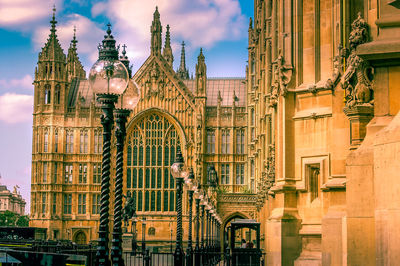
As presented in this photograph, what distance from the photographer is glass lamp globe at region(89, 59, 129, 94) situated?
1295 centimetres

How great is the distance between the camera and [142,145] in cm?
7075

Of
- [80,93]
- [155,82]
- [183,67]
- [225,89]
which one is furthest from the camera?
[183,67]

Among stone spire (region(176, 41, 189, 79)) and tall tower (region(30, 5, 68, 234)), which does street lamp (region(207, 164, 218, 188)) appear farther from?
stone spire (region(176, 41, 189, 79))

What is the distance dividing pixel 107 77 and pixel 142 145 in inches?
2281

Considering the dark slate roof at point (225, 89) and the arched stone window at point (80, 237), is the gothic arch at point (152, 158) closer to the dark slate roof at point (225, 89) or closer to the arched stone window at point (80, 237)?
the arched stone window at point (80, 237)

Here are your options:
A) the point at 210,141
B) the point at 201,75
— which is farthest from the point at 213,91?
the point at 210,141

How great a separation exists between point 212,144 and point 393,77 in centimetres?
5979

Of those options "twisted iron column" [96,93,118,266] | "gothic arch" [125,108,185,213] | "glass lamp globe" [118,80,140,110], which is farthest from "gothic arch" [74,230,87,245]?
"twisted iron column" [96,93,118,266]

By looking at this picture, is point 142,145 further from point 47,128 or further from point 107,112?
point 107,112

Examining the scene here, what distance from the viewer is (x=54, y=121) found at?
72.2m

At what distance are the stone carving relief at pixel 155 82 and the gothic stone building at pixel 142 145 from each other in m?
0.10

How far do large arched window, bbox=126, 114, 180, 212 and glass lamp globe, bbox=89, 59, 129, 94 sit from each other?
5666 cm

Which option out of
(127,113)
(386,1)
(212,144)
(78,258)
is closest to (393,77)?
(386,1)

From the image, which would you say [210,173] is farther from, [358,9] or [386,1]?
[386,1]
